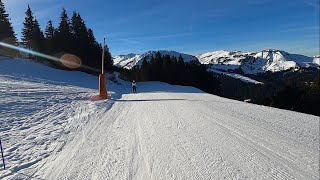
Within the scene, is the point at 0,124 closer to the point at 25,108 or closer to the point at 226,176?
the point at 25,108

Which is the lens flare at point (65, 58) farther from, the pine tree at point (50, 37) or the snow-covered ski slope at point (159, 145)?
the snow-covered ski slope at point (159, 145)

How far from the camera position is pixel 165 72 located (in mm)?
71062

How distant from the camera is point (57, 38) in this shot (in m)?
59.9

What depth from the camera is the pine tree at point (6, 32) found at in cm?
5991

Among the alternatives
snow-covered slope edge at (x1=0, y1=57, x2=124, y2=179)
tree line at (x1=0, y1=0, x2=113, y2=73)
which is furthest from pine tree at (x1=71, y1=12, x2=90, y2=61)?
snow-covered slope edge at (x1=0, y1=57, x2=124, y2=179)

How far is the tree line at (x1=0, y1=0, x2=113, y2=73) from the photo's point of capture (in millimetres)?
60188

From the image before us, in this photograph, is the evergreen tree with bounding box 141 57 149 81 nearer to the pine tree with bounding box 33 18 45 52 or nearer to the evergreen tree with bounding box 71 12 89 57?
the evergreen tree with bounding box 71 12 89 57

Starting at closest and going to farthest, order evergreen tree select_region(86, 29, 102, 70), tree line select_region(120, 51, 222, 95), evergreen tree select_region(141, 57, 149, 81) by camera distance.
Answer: evergreen tree select_region(86, 29, 102, 70), tree line select_region(120, 51, 222, 95), evergreen tree select_region(141, 57, 149, 81)

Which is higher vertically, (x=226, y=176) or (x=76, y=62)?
(x=76, y=62)

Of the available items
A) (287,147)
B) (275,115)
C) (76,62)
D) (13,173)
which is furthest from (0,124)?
(76,62)

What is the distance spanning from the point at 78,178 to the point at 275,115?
30.9 feet

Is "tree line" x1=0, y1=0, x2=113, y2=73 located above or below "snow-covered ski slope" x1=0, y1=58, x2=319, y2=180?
above

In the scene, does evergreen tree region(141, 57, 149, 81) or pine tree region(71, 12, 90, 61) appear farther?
evergreen tree region(141, 57, 149, 81)

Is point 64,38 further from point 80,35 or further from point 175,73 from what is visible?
point 175,73
